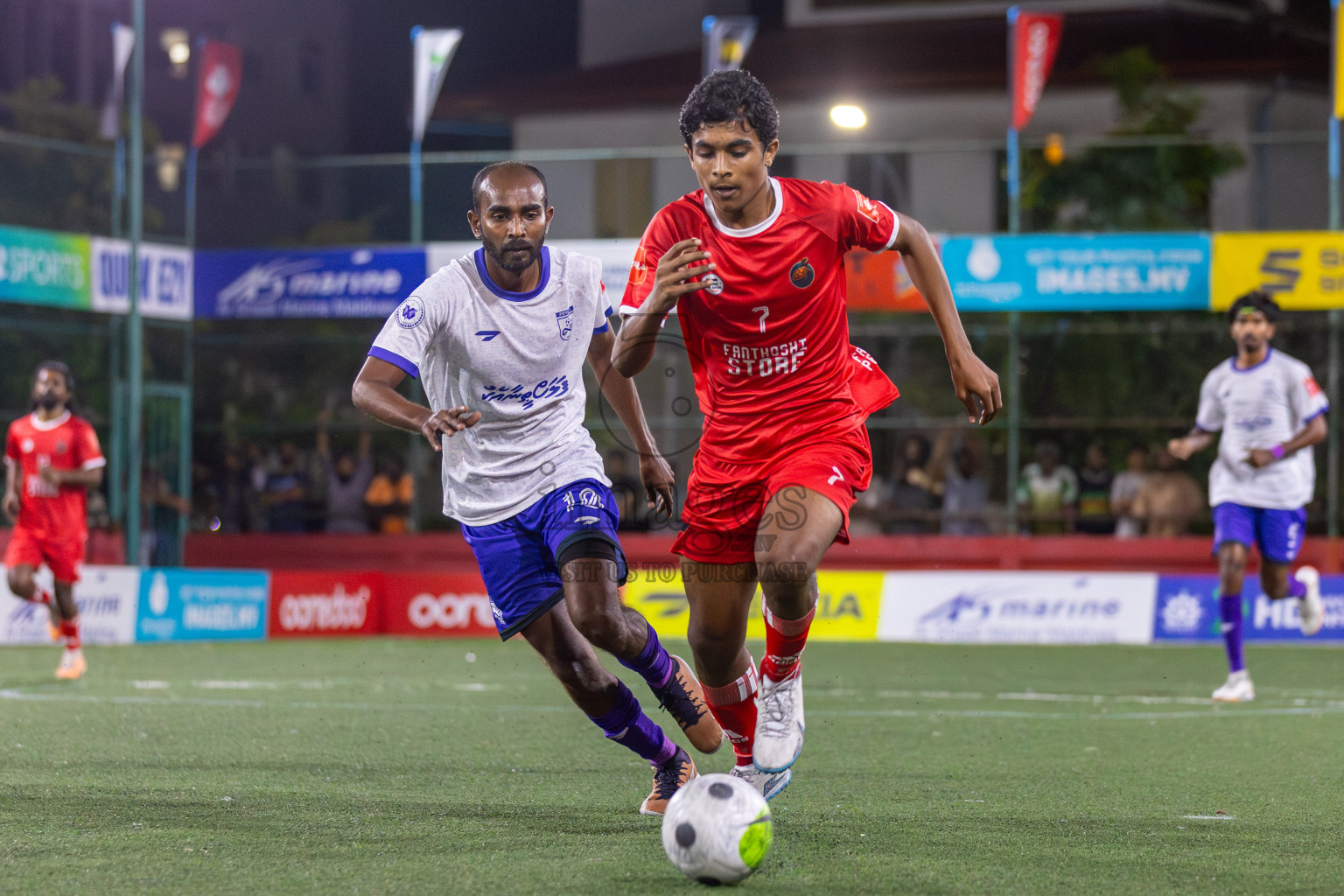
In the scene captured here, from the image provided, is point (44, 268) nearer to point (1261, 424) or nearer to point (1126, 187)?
point (1126, 187)

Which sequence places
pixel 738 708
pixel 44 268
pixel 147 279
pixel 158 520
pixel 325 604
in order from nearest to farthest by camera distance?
pixel 738 708 < pixel 325 604 < pixel 44 268 < pixel 147 279 < pixel 158 520

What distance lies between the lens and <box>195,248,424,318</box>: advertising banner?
65.5 feet

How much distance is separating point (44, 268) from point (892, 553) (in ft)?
34.1

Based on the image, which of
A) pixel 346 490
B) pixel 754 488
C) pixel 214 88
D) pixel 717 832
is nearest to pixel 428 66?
pixel 214 88

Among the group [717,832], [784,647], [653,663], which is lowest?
[717,832]

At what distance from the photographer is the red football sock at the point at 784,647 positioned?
5352 mm

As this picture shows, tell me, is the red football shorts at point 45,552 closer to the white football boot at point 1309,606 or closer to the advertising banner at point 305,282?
the advertising banner at point 305,282

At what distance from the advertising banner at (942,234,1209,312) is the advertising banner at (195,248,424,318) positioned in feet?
21.6

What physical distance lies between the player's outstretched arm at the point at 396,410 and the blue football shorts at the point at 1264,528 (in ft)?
22.1

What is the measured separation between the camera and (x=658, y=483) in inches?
233

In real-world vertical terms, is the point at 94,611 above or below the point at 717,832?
below

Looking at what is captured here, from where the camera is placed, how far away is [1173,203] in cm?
2088

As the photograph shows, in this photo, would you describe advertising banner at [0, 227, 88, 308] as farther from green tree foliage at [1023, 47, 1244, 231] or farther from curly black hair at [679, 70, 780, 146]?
curly black hair at [679, 70, 780, 146]

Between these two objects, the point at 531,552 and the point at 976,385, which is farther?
the point at 531,552
